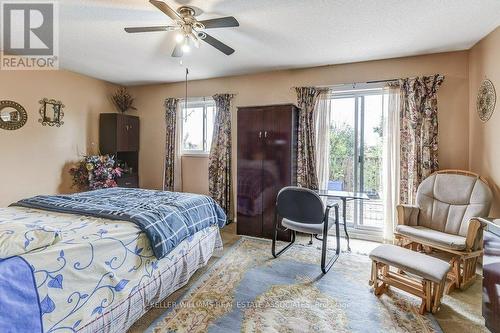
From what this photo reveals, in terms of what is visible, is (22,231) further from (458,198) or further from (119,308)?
(458,198)

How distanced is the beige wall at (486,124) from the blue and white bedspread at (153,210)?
2987mm

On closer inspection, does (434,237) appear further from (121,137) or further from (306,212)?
(121,137)

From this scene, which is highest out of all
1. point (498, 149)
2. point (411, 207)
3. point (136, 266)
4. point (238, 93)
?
point (238, 93)

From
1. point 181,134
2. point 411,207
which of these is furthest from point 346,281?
point 181,134

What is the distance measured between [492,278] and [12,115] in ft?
17.1

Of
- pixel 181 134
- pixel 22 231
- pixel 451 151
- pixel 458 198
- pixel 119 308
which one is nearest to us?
pixel 22 231

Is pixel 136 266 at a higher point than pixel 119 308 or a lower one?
higher

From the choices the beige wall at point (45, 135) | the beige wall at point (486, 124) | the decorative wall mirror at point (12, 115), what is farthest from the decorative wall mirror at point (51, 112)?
the beige wall at point (486, 124)

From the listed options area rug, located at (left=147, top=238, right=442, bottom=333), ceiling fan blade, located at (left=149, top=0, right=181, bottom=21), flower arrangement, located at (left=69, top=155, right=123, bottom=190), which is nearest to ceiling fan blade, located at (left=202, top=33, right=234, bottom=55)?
ceiling fan blade, located at (left=149, top=0, right=181, bottom=21)

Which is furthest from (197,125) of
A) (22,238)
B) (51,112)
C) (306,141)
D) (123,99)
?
(22,238)

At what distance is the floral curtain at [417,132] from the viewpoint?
3.19m

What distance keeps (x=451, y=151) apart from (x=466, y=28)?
142 centimetres

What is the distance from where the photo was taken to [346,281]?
2443 mm

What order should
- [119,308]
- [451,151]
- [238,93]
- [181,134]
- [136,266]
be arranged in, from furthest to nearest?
[181,134] < [238,93] < [451,151] < [136,266] < [119,308]
